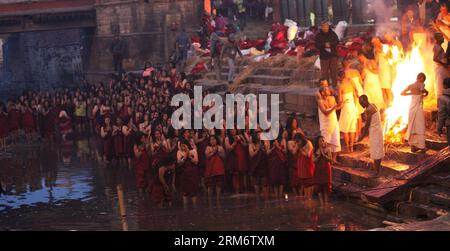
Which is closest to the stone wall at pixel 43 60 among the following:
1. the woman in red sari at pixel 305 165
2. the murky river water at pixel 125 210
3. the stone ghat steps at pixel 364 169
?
the murky river water at pixel 125 210

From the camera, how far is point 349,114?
1739 centimetres

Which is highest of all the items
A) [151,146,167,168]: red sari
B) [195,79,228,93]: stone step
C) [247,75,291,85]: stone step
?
[247,75,291,85]: stone step

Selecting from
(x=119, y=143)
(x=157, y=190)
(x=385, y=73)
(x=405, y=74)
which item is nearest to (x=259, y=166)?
(x=157, y=190)

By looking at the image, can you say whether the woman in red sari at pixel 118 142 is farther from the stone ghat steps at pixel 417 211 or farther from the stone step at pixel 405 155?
the stone ghat steps at pixel 417 211

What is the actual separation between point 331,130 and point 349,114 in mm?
438

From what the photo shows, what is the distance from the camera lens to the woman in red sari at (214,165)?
17.1 meters

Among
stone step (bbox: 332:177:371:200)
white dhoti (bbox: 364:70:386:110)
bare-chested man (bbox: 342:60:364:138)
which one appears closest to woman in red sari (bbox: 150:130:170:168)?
stone step (bbox: 332:177:371:200)

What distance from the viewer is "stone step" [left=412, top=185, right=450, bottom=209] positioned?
13.8 meters

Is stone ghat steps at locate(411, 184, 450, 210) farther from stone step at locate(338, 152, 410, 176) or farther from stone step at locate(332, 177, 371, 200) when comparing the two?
stone step at locate(332, 177, 371, 200)

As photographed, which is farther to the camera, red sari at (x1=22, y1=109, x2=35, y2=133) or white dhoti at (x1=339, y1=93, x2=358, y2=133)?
red sari at (x1=22, y1=109, x2=35, y2=133)

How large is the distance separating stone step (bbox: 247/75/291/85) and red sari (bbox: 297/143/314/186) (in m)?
7.35

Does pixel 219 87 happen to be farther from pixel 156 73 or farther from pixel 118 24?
pixel 118 24

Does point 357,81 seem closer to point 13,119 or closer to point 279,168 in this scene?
point 279,168

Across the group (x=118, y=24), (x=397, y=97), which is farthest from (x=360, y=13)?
(x=118, y=24)
